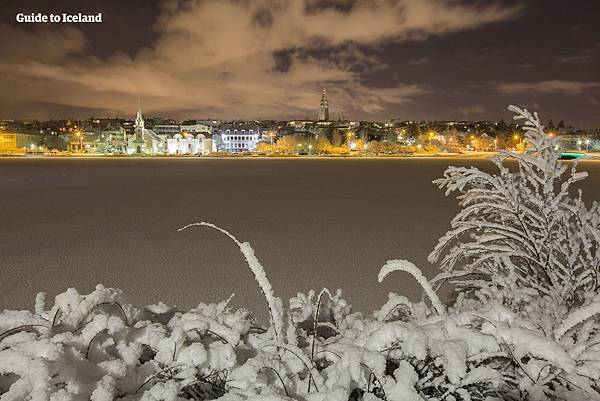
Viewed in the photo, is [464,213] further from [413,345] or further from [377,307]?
[413,345]

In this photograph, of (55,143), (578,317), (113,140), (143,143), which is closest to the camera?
(578,317)

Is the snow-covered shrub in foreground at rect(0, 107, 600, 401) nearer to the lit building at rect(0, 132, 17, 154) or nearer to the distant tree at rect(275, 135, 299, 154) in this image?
the distant tree at rect(275, 135, 299, 154)

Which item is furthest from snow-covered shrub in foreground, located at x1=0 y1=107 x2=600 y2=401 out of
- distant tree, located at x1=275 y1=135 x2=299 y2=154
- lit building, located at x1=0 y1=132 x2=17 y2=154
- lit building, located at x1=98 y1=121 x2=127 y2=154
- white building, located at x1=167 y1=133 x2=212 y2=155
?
lit building, located at x1=0 y1=132 x2=17 y2=154

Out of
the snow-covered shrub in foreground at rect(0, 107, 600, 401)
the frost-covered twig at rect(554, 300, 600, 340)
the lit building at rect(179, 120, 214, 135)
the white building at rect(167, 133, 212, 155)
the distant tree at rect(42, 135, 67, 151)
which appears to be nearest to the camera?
the snow-covered shrub in foreground at rect(0, 107, 600, 401)

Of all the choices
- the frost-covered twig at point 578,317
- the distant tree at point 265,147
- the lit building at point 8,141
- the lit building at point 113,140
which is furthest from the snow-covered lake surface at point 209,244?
the lit building at point 8,141

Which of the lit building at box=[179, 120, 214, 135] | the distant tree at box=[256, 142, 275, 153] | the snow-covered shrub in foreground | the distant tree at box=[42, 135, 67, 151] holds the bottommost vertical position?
the snow-covered shrub in foreground

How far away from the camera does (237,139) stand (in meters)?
143

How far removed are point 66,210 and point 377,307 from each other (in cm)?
1221

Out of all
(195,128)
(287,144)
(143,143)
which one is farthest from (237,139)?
(143,143)

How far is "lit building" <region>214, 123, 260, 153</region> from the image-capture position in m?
142

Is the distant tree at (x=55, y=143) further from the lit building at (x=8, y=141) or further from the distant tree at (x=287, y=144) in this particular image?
the distant tree at (x=287, y=144)

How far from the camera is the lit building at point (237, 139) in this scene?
142m

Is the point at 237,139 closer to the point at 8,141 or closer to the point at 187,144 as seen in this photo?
the point at 187,144

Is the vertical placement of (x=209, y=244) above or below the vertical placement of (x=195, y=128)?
below
